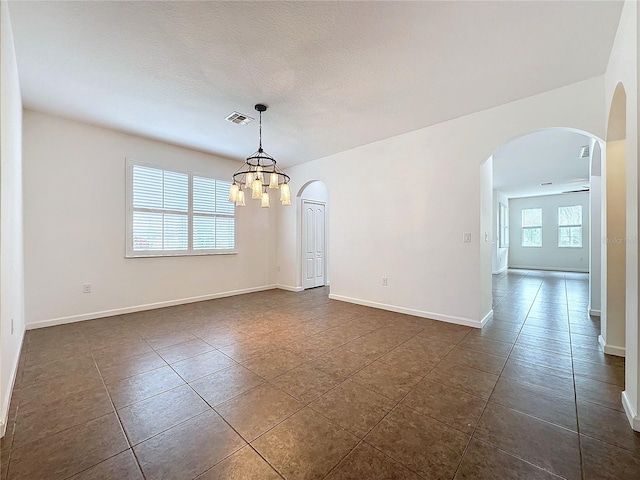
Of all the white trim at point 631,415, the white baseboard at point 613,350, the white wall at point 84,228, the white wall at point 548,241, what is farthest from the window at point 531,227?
the white wall at point 84,228

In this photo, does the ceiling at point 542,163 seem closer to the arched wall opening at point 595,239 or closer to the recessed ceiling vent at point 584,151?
the recessed ceiling vent at point 584,151

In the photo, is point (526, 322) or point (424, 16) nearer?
point (424, 16)

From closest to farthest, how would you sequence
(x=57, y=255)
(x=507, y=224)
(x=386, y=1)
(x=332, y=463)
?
(x=332, y=463)
(x=386, y=1)
(x=57, y=255)
(x=507, y=224)

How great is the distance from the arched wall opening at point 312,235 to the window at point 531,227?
8880mm

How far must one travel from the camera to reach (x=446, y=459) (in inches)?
57.9

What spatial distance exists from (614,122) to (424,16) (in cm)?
217

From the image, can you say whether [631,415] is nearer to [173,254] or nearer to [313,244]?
[313,244]

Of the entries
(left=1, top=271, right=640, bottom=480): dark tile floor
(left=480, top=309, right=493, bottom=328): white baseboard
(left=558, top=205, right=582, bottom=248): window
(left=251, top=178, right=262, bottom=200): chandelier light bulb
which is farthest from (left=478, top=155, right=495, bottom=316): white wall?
(left=558, top=205, right=582, bottom=248): window

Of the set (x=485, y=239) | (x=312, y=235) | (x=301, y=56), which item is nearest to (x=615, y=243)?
(x=485, y=239)

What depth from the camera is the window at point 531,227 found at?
1050cm

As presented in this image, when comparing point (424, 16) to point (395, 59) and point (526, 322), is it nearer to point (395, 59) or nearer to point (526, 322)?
point (395, 59)

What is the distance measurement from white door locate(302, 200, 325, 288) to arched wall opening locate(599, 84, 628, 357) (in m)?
4.89

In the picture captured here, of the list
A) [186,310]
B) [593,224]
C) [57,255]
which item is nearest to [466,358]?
[593,224]

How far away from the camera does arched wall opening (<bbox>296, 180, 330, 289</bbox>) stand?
6258 mm
